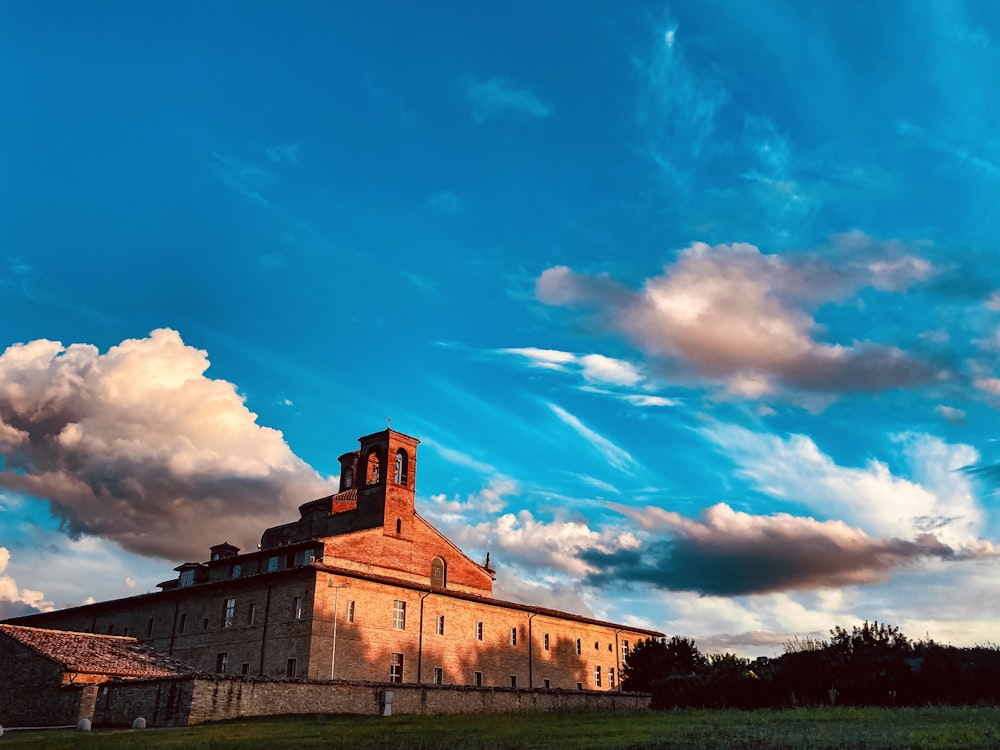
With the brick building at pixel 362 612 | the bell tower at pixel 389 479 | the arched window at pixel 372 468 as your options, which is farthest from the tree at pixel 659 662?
the arched window at pixel 372 468

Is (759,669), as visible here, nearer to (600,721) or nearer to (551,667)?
(600,721)

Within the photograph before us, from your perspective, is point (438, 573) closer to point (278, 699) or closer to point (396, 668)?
point (396, 668)

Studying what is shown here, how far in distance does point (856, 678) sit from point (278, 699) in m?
22.1

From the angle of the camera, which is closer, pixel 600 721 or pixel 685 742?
pixel 685 742

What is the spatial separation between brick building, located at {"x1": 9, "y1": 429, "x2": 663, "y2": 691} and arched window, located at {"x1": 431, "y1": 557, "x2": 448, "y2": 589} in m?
0.09

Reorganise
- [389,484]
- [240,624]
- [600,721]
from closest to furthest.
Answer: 1. [600,721]
2. [240,624]
3. [389,484]

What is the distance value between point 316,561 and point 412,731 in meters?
23.7

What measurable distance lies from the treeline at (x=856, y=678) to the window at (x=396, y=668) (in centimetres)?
1360

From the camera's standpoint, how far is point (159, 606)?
50938 mm

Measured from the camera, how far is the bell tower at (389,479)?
49.9 meters

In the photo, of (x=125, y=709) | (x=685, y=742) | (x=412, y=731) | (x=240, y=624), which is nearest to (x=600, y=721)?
(x=412, y=731)

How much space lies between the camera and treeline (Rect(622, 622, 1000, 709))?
30359 mm

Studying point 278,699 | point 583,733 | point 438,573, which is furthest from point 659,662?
point 583,733

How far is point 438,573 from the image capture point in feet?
171
